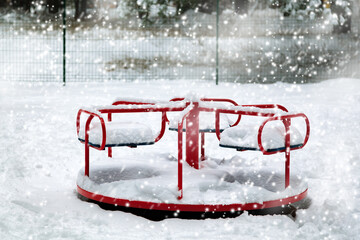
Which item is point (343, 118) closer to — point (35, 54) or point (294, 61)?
point (294, 61)

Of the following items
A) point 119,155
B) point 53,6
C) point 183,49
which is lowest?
point 119,155

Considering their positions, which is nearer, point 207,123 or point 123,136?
point 123,136

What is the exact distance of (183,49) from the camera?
73.8 ft

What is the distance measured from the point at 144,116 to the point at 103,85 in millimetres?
5824

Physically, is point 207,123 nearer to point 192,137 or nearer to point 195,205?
point 192,137

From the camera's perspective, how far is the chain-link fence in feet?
64.3

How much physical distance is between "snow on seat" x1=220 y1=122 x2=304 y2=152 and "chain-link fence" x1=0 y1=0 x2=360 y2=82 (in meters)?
12.3

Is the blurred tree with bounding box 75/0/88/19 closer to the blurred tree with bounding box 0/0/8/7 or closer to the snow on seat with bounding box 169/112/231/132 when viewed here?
the blurred tree with bounding box 0/0/8/7

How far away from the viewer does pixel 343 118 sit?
10094 mm

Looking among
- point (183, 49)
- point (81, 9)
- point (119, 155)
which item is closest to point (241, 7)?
point (183, 49)

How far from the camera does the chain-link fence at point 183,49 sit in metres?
19.6

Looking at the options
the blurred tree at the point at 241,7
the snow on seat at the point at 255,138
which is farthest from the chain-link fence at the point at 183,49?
the snow on seat at the point at 255,138

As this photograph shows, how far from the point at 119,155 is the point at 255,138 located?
3162 millimetres

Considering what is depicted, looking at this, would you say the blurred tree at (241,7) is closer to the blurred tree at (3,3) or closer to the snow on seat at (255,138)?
the blurred tree at (3,3)
